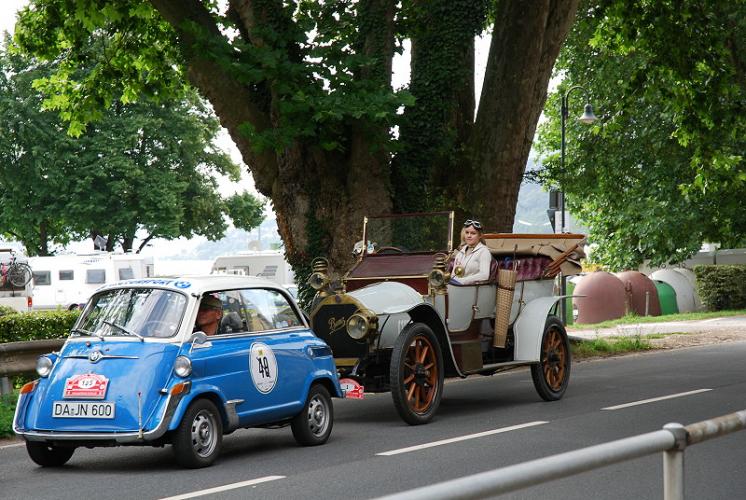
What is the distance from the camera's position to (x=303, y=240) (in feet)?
58.7

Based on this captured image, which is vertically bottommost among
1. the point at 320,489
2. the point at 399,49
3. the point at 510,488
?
the point at 320,489

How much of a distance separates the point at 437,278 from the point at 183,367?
3878mm

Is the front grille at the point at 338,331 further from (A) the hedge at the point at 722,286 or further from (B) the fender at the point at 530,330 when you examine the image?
(A) the hedge at the point at 722,286

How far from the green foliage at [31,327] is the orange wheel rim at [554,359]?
7.85 meters

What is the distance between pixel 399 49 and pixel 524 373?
5.29 m

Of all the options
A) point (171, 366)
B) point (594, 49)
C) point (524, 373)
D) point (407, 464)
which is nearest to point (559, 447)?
point (407, 464)

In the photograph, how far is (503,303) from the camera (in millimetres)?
13422

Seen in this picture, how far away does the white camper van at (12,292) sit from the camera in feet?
121

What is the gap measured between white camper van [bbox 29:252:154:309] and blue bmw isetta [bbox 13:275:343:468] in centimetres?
3609

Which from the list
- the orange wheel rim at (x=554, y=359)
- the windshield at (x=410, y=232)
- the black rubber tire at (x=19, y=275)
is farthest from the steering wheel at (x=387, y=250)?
Answer: the black rubber tire at (x=19, y=275)

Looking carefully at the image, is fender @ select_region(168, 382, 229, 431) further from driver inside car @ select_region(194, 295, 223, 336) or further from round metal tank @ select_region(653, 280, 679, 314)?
round metal tank @ select_region(653, 280, 679, 314)

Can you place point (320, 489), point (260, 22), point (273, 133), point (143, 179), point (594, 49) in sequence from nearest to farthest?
point (320, 489) → point (273, 133) → point (260, 22) → point (594, 49) → point (143, 179)

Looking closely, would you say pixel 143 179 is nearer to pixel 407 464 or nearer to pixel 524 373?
pixel 524 373

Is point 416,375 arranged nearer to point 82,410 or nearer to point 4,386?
point 82,410
